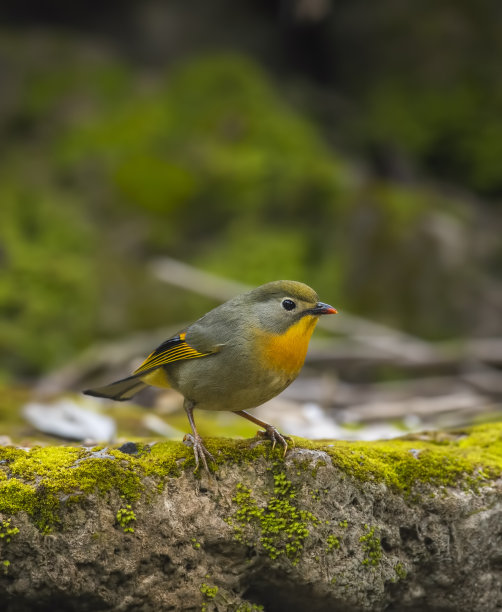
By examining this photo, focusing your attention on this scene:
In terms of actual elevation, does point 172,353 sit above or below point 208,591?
above

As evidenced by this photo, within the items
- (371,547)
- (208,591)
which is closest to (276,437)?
(371,547)

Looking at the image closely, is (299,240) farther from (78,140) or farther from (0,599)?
(0,599)

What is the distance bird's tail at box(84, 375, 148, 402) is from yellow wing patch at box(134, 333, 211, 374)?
10cm

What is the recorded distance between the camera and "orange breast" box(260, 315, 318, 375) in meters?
3.64

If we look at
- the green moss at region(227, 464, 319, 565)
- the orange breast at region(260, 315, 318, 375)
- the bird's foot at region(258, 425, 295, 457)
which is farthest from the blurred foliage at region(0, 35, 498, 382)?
the green moss at region(227, 464, 319, 565)

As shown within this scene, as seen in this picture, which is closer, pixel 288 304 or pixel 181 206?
pixel 288 304

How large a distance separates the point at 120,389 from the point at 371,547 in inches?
65.0

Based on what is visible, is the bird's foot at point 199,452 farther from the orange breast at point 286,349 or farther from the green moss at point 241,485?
the orange breast at point 286,349

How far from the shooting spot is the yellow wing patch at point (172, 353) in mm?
3838

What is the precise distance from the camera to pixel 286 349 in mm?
3680

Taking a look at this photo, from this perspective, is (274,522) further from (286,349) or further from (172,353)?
(172,353)

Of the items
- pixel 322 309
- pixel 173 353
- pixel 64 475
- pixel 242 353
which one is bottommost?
pixel 64 475

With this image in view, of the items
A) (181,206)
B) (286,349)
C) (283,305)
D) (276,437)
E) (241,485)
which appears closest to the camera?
(241,485)

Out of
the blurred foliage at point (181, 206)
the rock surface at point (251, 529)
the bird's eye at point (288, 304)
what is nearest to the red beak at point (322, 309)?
the bird's eye at point (288, 304)
